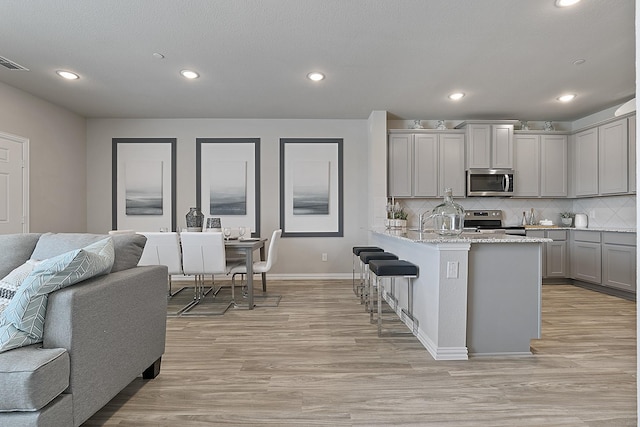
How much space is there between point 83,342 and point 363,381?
1.56m

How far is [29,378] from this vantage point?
1.27m

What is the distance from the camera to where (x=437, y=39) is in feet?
9.75

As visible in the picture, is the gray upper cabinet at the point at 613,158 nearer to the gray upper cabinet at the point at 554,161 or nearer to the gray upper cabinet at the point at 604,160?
the gray upper cabinet at the point at 604,160

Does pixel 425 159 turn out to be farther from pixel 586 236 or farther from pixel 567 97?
pixel 586 236

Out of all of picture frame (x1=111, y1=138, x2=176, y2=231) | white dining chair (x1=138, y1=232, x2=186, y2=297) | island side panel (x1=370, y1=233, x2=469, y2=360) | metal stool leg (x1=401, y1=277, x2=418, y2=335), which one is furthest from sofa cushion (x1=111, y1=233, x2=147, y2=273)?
picture frame (x1=111, y1=138, x2=176, y2=231)

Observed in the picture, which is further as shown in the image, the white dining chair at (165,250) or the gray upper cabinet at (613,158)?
the gray upper cabinet at (613,158)

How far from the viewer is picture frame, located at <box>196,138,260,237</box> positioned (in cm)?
545

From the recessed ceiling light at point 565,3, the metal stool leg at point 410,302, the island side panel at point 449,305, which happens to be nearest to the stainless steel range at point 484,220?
the metal stool leg at point 410,302

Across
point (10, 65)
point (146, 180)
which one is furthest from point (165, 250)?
point (10, 65)

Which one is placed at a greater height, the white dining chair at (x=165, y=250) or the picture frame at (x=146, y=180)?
the picture frame at (x=146, y=180)

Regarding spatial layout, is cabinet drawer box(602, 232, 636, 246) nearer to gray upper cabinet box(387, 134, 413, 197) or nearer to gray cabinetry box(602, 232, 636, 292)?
gray cabinetry box(602, 232, 636, 292)

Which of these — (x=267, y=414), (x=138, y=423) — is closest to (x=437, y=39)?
(x=267, y=414)

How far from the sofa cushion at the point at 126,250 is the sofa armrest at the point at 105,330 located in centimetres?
7

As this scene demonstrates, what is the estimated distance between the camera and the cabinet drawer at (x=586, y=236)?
4.61 meters
